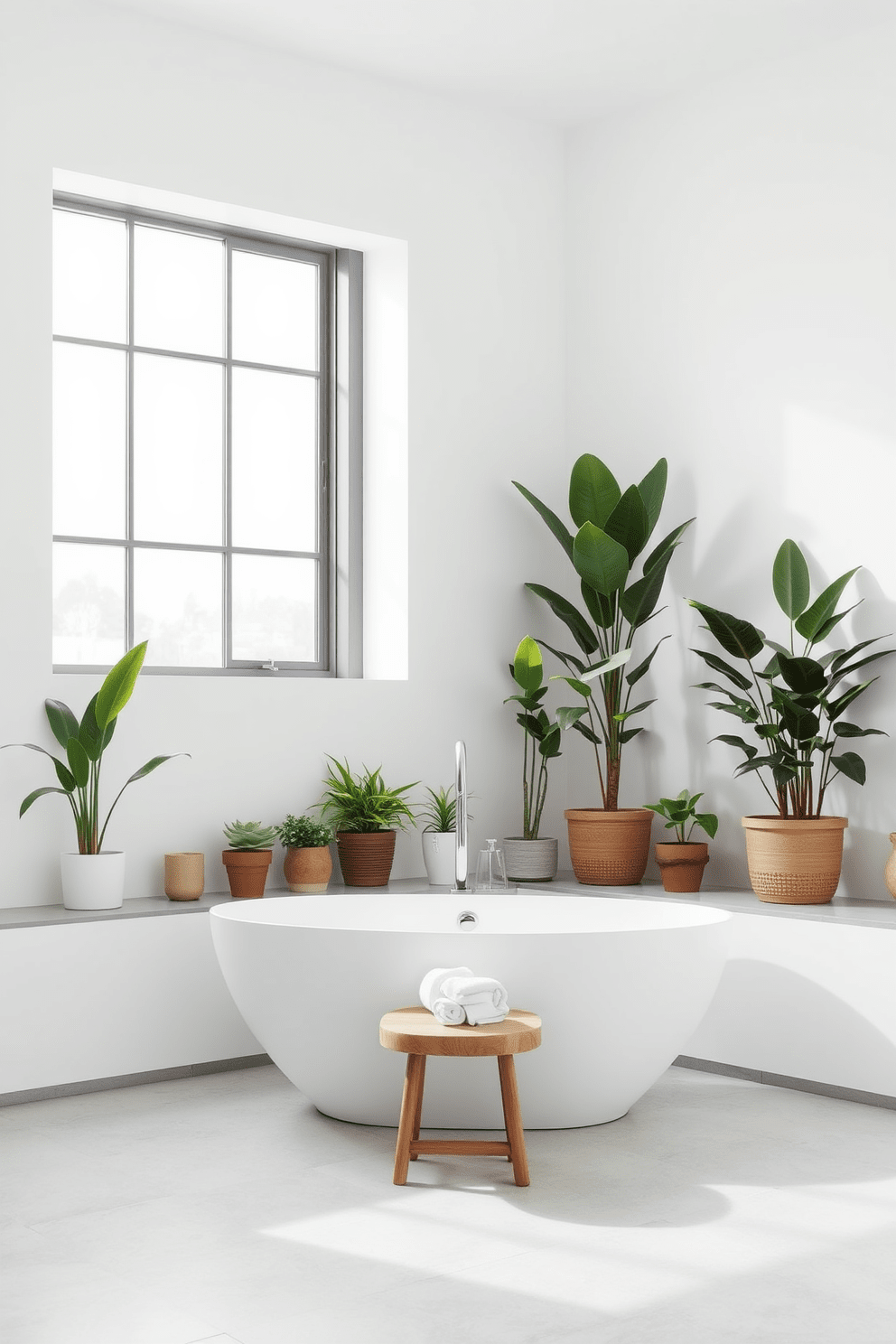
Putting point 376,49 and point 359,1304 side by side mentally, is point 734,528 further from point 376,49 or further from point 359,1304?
point 359,1304

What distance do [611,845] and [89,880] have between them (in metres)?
1.59

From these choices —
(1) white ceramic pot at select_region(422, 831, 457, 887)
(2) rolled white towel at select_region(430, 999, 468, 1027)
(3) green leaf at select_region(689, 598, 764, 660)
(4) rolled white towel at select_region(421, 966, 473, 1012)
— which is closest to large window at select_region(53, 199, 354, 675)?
(1) white ceramic pot at select_region(422, 831, 457, 887)

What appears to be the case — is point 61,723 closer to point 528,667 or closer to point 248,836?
point 248,836

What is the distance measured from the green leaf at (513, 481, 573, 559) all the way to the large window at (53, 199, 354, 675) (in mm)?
647

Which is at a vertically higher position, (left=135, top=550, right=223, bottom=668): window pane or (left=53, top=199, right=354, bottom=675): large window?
(left=53, top=199, right=354, bottom=675): large window

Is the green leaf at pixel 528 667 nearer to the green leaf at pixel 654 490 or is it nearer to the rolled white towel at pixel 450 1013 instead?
the green leaf at pixel 654 490

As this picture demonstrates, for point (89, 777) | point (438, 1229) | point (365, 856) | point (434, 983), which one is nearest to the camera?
point (438, 1229)

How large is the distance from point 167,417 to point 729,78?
80.1 inches

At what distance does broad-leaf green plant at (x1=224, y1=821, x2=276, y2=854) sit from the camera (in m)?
4.09

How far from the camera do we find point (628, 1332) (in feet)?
7.30

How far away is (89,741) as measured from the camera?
12.3ft

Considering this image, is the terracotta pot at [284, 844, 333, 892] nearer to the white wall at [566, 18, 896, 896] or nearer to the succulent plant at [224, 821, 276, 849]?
the succulent plant at [224, 821, 276, 849]

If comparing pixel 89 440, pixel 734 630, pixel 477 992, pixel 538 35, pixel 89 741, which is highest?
pixel 538 35

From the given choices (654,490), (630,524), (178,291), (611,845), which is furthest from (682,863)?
(178,291)
